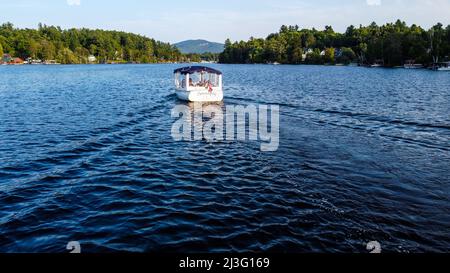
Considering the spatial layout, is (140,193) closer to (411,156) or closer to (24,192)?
(24,192)

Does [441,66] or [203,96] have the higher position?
[441,66]

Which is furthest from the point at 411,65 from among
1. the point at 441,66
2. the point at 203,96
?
the point at 203,96

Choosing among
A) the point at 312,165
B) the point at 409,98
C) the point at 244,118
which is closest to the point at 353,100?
the point at 409,98

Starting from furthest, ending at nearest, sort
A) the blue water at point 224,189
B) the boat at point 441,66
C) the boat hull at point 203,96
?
the boat at point 441,66 < the boat hull at point 203,96 < the blue water at point 224,189

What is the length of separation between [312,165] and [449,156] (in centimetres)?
982

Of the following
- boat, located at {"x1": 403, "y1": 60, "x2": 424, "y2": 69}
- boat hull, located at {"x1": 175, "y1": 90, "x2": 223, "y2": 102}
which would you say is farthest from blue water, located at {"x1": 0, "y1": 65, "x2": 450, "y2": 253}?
boat, located at {"x1": 403, "y1": 60, "x2": 424, "y2": 69}

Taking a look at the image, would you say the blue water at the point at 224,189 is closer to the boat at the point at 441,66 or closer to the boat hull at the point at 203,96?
the boat hull at the point at 203,96

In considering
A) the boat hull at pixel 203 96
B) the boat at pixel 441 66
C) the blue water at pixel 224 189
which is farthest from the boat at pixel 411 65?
the blue water at pixel 224 189

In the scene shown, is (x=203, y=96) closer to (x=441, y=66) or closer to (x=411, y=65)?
(x=441, y=66)

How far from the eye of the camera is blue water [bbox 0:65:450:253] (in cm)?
1329

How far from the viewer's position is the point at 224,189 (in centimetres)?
1827

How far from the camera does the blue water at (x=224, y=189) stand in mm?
13289

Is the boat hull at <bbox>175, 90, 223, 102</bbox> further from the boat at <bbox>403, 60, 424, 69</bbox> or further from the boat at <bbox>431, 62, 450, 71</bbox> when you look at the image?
the boat at <bbox>403, 60, 424, 69</bbox>

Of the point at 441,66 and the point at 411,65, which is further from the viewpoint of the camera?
the point at 411,65
